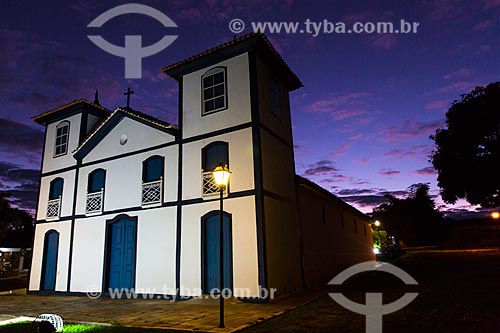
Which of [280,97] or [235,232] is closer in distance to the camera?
[235,232]

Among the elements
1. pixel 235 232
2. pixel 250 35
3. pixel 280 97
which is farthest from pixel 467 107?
pixel 235 232

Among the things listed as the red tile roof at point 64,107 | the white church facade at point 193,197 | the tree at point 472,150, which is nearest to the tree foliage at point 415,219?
the tree at point 472,150

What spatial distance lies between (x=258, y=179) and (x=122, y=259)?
6467 mm

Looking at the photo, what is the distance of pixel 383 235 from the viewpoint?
40.2 metres

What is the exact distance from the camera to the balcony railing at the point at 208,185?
1177cm

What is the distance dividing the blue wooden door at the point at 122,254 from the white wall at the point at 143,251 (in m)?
0.33

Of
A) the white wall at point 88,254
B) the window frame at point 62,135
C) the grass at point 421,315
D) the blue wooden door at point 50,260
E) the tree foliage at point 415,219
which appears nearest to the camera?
the grass at point 421,315

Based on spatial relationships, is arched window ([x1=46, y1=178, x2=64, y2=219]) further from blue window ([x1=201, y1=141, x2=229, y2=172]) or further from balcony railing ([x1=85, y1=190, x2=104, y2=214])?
blue window ([x1=201, y1=141, x2=229, y2=172])

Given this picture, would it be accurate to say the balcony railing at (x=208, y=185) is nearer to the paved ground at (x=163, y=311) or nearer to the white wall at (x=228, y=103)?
the white wall at (x=228, y=103)

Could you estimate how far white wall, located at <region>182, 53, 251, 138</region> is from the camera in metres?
12.1

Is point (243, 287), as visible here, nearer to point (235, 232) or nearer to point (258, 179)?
point (235, 232)

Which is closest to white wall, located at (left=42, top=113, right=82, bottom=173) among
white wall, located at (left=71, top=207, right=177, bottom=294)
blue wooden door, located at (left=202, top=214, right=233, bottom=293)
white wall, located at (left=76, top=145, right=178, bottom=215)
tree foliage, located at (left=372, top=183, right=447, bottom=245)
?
white wall, located at (left=76, top=145, right=178, bottom=215)

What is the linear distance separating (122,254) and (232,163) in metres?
5.79

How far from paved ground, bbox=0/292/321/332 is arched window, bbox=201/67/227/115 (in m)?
6.52
